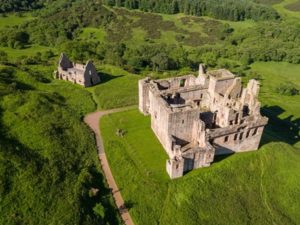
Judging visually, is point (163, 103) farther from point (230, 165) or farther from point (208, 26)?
point (208, 26)

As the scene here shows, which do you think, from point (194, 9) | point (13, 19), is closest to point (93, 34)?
point (13, 19)

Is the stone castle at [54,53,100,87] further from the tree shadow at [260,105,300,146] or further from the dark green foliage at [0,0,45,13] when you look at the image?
the dark green foliage at [0,0,45,13]

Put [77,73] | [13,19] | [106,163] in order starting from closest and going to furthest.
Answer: [106,163]
[77,73]
[13,19]

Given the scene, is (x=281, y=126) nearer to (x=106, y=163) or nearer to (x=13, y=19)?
(x=106, y=163)

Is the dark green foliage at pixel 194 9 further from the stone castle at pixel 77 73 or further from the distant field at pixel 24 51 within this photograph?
the stone castle at pixel 77 73

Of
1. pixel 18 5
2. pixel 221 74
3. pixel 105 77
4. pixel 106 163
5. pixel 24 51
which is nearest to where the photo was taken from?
pixel 106 163

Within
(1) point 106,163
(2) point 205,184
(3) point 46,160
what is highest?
(3) point 46,160

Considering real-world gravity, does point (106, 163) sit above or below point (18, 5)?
below


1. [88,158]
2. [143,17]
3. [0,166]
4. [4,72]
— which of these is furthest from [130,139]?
[143,17]
